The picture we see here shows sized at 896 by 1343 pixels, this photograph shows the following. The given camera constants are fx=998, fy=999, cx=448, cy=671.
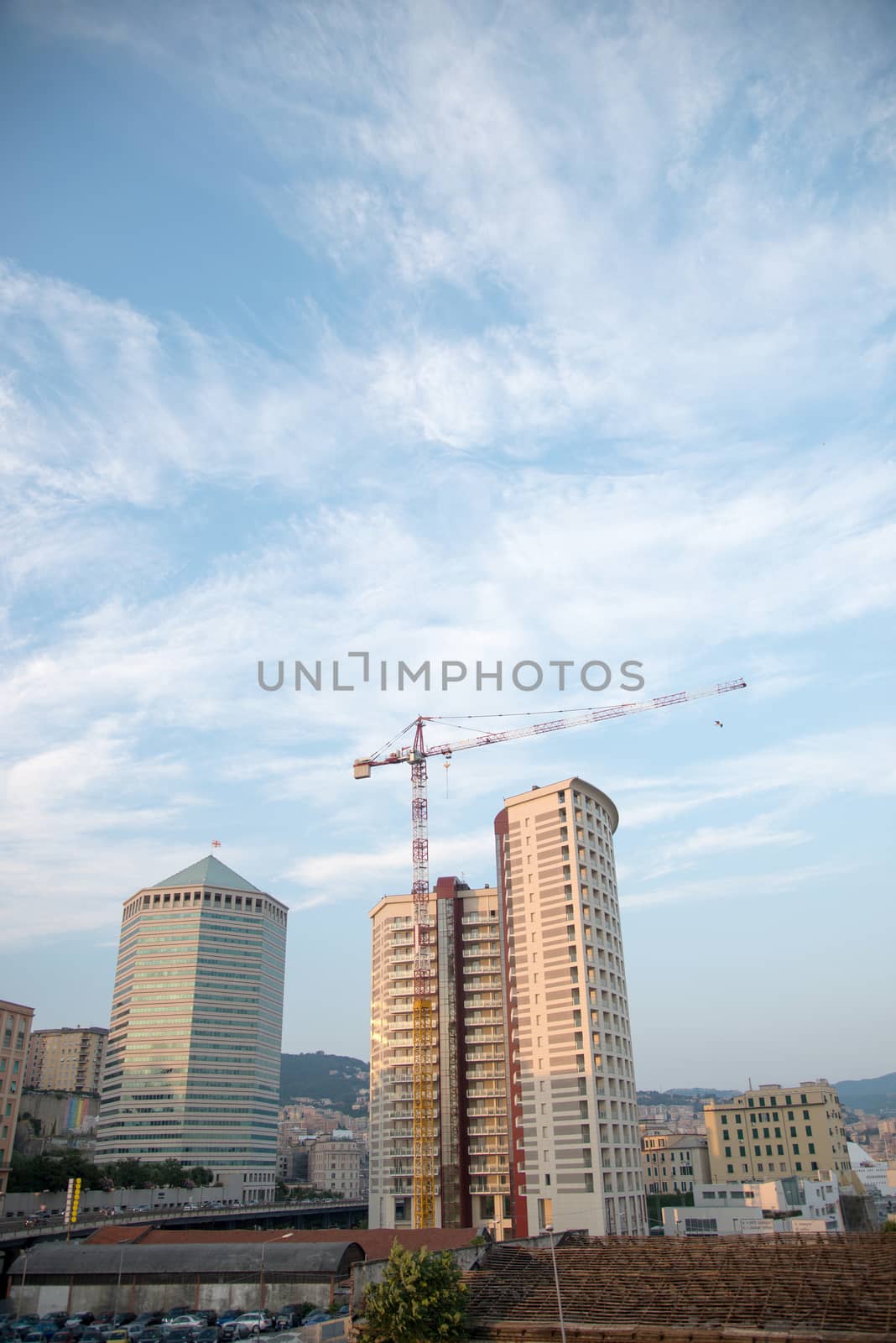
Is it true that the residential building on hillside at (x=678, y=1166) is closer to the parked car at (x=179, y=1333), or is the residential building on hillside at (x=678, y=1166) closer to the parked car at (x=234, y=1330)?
the parked car at (x=234, y=1330)

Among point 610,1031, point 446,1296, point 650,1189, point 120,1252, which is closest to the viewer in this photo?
point 446,1296

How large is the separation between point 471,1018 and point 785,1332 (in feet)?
302


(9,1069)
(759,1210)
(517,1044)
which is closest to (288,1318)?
(517,1044)

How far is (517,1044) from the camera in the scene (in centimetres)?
12125

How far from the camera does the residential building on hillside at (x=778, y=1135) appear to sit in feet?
504

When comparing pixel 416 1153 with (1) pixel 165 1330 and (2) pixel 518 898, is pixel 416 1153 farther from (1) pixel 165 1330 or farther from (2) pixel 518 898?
(1) pixel 165 1330

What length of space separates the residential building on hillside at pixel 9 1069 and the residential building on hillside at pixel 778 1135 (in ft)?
350

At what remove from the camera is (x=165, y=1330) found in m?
73.8

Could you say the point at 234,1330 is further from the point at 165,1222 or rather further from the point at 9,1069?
the point at 165,1222

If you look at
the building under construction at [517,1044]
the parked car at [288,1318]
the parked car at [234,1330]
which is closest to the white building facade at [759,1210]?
the building under construction at [517,1044]

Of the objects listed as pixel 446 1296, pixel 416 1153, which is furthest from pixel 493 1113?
pixel 446 1296

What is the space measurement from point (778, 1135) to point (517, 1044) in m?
61.8

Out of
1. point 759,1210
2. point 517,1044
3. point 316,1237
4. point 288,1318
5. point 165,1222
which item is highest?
point 517,1044

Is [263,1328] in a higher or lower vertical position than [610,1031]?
lower
